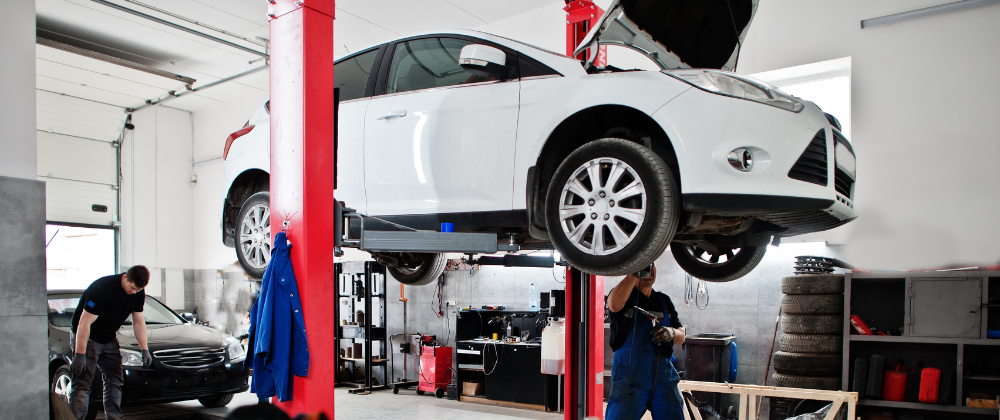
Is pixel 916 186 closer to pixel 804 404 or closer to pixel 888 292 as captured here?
pixel 888 292

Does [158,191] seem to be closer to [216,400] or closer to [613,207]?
[216,400]

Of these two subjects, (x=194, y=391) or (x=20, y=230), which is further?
(x=194, y=391)

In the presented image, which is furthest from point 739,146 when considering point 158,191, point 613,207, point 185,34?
point 158,191

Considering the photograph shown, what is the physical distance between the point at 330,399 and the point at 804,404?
3.89m

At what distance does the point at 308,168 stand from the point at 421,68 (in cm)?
77

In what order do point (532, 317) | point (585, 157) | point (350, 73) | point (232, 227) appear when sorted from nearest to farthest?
point (585, 157) → point (350, 73) → point (232, 227) → point (532, 317)

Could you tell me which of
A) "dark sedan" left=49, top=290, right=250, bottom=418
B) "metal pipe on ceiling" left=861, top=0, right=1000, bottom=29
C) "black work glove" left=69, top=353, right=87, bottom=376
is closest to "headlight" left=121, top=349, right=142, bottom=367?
"dark sedan" left=49, top=290, right=250, bottom=418

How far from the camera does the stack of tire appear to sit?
5000 mm

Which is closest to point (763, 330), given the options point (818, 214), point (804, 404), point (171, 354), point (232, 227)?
point (804, 404)

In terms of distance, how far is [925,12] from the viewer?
16.1ft

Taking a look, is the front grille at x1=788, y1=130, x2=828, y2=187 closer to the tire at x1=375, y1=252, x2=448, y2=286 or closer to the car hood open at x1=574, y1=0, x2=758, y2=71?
the car hood open at x1=574, y1=0, x2=758, y2=71

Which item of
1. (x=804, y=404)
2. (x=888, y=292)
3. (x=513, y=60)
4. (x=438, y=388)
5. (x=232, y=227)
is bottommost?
(x=438, y=388)

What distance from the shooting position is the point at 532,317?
731 cm

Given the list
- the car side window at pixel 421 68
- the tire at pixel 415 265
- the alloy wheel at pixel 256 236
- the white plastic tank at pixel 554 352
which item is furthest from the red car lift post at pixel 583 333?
the alloy wheel at pixel 256 236
